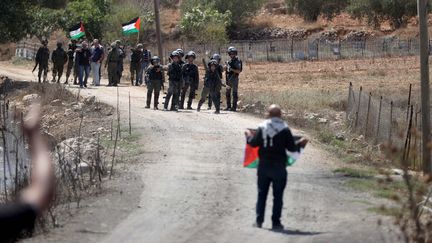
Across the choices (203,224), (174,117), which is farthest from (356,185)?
(174,117)

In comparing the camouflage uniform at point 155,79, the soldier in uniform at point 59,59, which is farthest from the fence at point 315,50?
the camouflage uniform at point 155,79

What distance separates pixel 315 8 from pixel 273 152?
2563 inches

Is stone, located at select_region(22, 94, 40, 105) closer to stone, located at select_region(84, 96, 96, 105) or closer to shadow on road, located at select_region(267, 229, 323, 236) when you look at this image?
stone, located at select_region(84, 96, 96, 105)

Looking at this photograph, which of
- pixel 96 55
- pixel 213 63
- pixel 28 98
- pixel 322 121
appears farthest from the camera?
pixel 96 55

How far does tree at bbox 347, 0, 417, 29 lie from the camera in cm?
7025

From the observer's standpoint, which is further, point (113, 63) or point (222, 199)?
Result: point (113, 63)

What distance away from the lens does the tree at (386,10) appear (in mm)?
70250

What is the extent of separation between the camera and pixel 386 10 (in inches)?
2798

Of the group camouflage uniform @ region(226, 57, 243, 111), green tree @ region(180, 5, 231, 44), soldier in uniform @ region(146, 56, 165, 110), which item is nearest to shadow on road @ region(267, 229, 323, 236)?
camouflage uniform @ region(226, 57, 243, 111)

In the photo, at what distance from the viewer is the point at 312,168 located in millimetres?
18234

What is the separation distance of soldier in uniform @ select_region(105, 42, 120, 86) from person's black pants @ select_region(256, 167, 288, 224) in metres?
22.9

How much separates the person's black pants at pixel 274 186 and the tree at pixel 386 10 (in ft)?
194

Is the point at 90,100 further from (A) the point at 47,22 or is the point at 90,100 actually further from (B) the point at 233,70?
(A) the point at 47,22

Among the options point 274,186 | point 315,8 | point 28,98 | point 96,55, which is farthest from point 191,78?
point 315,8
